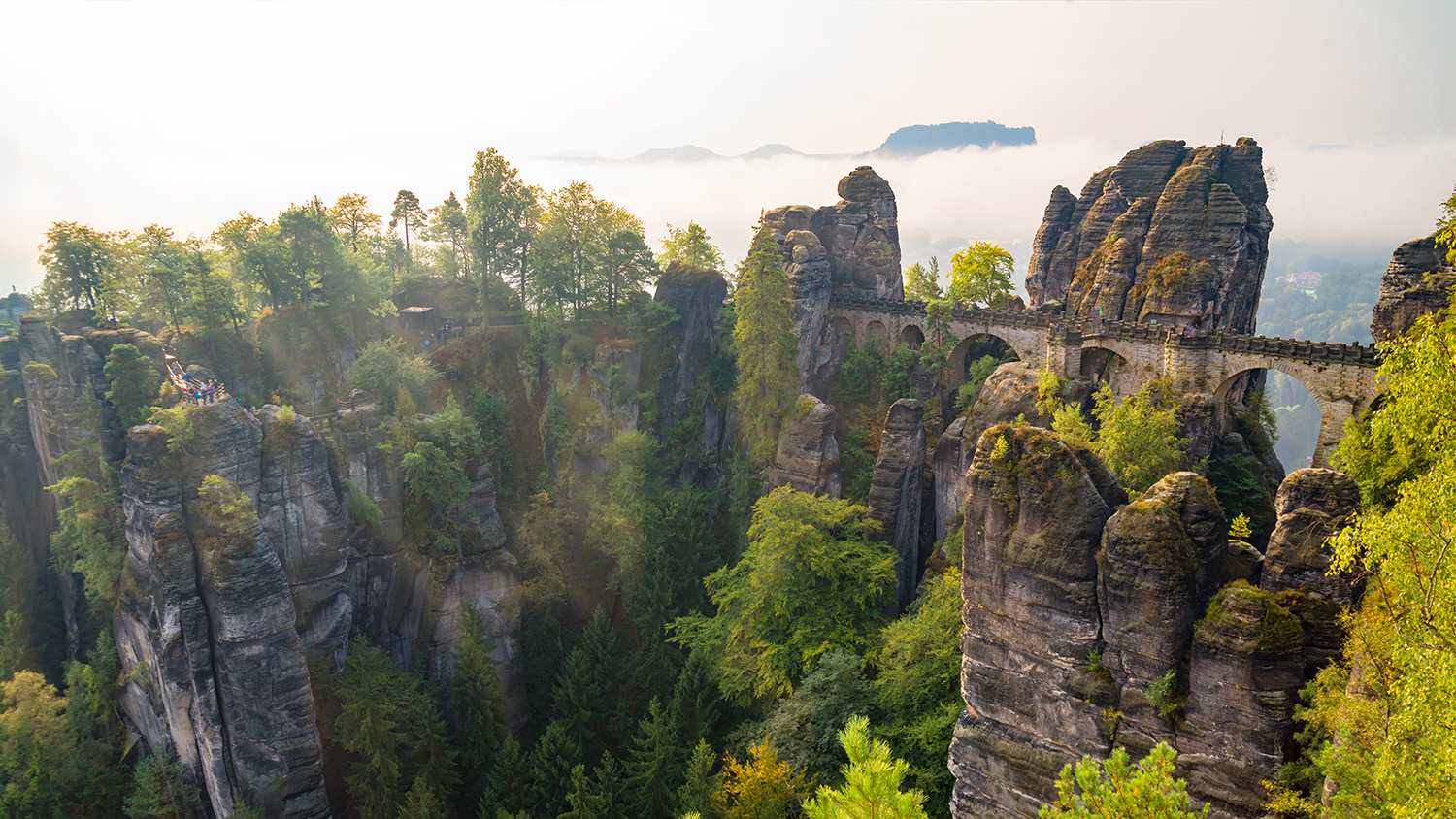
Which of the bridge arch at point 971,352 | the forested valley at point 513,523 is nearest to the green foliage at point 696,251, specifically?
the forested valley at point 513,523

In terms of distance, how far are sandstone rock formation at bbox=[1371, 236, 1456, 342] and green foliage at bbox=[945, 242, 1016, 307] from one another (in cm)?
1969

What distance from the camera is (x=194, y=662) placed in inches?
1150

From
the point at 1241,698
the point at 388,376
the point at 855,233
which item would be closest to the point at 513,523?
the point at 388,376

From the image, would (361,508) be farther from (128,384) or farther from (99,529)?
(128,384)

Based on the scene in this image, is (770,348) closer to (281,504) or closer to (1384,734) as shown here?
(281,504)

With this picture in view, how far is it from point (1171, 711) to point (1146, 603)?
2.46 metres

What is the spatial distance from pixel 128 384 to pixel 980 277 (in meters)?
46.6

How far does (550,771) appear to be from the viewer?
97.6 feet

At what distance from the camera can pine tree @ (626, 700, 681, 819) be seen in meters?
27.6

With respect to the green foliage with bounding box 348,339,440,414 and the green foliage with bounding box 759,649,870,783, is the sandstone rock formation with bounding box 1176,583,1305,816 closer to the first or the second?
the green foliage with bounding box 759,649,870,783

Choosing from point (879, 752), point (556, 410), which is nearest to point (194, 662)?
point (556, 410)

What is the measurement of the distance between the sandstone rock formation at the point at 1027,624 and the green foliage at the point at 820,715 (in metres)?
6.15

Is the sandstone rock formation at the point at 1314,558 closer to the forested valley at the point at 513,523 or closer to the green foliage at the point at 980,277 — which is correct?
the forested valley at the point at 513,523

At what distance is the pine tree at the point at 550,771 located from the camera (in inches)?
1156
